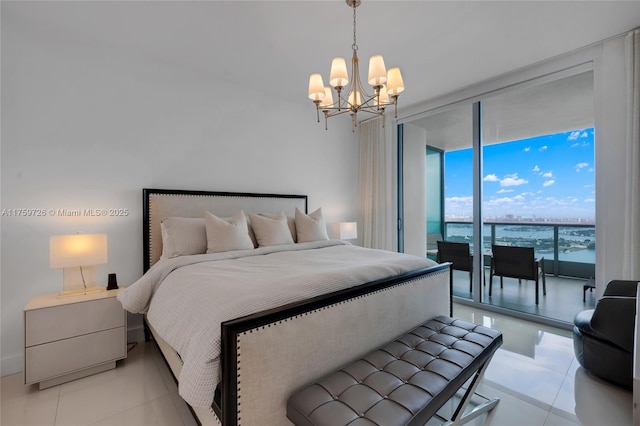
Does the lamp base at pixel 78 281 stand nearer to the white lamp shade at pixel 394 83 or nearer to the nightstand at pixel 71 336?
the nightstand at pixel 71 336

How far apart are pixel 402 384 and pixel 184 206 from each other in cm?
261

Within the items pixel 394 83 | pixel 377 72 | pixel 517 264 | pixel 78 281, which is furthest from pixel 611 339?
pixel 78 281

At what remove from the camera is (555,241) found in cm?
325

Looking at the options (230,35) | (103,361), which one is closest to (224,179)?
(230,35)

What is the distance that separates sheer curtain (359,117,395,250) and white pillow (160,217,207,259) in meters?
2.76

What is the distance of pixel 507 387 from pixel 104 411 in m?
2.65

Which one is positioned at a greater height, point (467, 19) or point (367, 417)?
point (467, 19)

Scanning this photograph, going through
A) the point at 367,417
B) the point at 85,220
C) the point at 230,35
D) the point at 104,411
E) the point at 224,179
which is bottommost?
the point at 104,411

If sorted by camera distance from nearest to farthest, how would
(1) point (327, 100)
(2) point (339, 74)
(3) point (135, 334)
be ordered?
(2) point (339, 74), (1) point (327, 100), (3) point (135, 334)

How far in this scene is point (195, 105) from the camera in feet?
10.4

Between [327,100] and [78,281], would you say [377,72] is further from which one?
[78,281]

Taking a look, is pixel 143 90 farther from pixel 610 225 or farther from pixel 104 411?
pixel 610 225

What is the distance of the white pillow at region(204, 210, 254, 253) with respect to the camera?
2.64 meters

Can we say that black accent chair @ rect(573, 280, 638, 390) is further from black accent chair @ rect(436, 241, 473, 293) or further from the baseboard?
the baseboard
